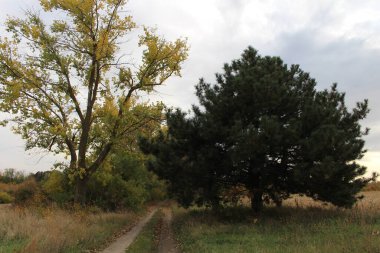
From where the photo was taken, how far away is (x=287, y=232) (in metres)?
17.1

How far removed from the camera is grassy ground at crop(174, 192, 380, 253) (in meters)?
12.7

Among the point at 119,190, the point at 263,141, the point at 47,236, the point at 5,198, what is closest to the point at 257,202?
the point at 263,141

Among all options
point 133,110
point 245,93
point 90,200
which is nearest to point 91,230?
point 245,93

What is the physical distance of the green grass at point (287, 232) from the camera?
1261 centimetres

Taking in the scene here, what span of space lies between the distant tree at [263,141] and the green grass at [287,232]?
1103mm

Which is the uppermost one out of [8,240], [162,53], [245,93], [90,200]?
[162,53]

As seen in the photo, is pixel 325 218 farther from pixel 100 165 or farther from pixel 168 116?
pixel 100 165

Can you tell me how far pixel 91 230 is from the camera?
19.2 meters

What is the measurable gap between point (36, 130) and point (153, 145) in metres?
10.1

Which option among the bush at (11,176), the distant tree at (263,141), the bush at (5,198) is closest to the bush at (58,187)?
the distant tree at (263,141)

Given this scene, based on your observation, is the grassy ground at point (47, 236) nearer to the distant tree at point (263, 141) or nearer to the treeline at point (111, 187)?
the distant tree at point (263, 141)

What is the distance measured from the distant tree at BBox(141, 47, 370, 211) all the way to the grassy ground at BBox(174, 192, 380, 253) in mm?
1103

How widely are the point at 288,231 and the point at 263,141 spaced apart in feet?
13.2

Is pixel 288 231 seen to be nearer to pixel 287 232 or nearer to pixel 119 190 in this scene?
pixel 287 232
